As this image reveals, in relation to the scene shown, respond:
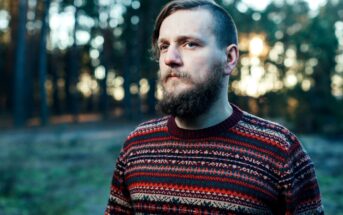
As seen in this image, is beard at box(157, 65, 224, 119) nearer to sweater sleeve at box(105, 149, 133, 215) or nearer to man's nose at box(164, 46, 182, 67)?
man's nose at box(164, 46, 182, 67)

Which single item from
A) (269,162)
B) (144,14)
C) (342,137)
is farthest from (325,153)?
(144,14)

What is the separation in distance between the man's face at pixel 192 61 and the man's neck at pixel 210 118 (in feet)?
0.13

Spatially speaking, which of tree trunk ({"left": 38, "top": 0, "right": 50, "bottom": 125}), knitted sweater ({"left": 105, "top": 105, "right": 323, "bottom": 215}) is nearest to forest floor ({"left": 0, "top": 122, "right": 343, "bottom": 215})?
knitted sweater ({"left": 105, "top": 105, "right": 323, "bottom": 215})

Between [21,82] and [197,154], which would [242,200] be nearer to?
[197,154]

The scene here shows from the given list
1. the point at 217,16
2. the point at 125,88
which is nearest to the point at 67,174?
the point at 217,16

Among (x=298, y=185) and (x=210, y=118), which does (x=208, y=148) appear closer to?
(x=210, y=118)

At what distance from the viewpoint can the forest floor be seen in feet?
27.5

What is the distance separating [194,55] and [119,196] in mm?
881

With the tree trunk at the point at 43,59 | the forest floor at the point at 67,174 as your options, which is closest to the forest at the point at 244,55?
the tree trunk at the point at 43,59

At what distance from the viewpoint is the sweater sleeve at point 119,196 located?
224 centimetres

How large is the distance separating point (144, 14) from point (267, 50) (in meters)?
10.6

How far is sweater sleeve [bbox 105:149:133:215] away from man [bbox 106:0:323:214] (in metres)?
0.07

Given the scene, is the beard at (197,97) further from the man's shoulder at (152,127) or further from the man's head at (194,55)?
the man's shoulder at (152,127)

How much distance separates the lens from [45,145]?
56.9 ft
